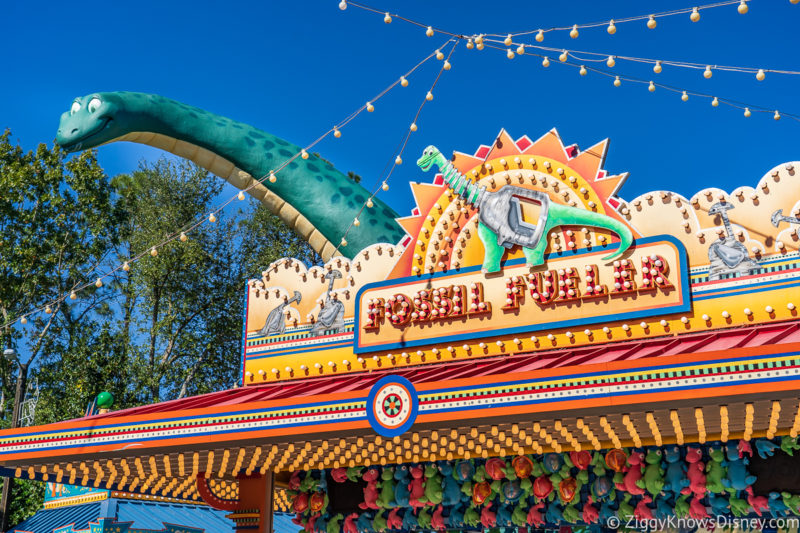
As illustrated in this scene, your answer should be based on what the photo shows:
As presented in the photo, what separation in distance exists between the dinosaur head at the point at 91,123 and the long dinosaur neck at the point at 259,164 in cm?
18

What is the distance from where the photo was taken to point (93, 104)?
1655 cm

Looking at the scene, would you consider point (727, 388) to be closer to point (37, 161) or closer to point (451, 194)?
point (451, 194)

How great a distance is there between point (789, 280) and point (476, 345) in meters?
3.57

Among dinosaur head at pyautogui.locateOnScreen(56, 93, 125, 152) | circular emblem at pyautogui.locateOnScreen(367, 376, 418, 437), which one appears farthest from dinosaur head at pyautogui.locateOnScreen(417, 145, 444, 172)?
dinosaur head at pyautogui.locateOnScreen(56, 93, 125, 152)

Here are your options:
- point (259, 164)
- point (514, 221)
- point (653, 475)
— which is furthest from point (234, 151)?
point (653, 475)

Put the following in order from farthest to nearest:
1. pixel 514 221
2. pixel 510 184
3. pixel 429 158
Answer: pixel 429 158
pixel 510 184
pixel 514 221

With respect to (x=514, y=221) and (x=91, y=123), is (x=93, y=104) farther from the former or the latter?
(x=514, y=221)

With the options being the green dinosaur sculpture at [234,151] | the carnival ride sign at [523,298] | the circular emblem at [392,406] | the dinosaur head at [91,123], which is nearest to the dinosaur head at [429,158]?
the carnival ride sign at [523,298]

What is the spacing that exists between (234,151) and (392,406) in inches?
393

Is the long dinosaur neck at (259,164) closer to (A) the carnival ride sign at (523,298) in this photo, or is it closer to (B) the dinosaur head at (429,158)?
(B) the dinosaur head at (429,158)

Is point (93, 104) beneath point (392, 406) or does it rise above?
above

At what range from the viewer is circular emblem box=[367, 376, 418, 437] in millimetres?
7906

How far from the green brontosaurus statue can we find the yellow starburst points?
0.31 feet

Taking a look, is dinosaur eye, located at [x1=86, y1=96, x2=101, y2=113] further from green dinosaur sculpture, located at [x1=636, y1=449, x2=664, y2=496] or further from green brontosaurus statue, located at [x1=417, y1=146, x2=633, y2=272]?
green dinosaur sculpture, located at [x1=636, y1=449, x2=664, y2=496]
